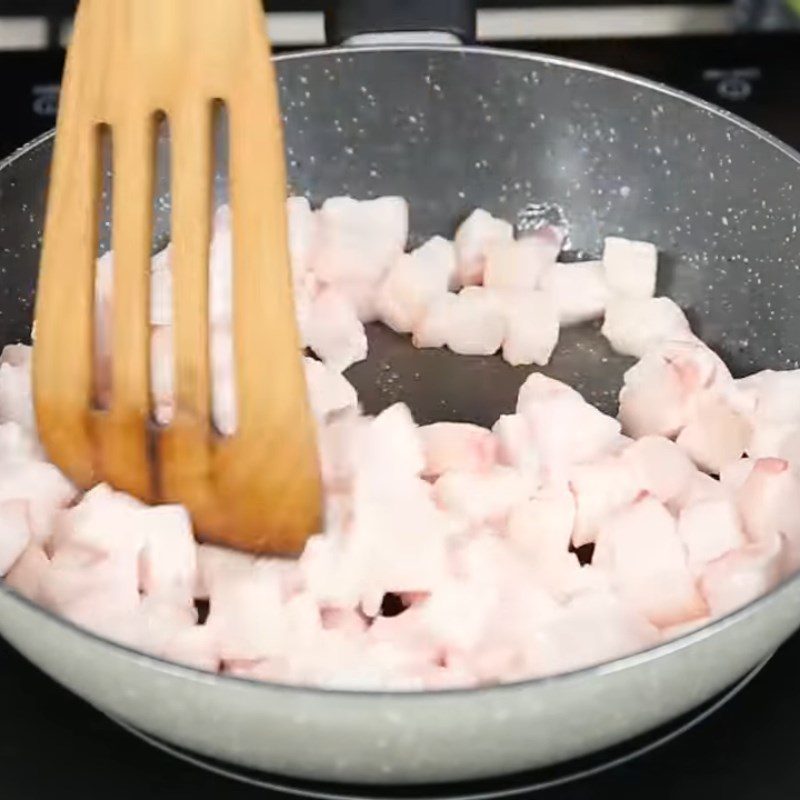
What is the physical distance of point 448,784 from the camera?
30.9 inches

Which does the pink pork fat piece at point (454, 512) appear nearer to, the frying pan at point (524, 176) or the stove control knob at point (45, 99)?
the frying pan at point (524, 176)


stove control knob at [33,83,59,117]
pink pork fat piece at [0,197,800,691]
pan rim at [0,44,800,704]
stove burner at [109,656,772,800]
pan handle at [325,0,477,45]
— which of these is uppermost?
pan handle at [325,0,477,45]

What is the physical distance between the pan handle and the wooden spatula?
1.20ft

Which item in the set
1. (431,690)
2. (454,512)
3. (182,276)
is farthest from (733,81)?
(431,690)

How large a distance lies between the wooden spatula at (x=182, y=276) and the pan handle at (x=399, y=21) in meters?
0.37

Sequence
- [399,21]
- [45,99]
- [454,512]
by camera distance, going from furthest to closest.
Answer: [45,99] < [399,21] < [454,512]

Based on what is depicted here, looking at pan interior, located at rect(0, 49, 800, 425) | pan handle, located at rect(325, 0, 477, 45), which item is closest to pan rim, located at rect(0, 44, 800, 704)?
pan interior, located at rect(0, 49, 800, 425)

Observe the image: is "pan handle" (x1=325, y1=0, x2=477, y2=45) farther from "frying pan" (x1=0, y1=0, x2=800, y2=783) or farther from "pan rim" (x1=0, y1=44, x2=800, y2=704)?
"pan rim" (x1=0, y1=44, x2=800, y2=704)

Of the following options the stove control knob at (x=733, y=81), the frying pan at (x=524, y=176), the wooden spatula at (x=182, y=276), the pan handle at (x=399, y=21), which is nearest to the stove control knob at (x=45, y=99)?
the frying pan at (x=524, y=176)

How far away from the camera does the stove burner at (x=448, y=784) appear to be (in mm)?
782

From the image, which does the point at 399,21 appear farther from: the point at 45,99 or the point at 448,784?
the point at 448,784

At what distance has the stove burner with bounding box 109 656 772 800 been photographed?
78 cm

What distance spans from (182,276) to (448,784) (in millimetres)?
317

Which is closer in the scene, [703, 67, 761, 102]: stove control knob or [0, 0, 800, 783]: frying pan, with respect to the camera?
[0, 0, 800, 783]: frying pan
